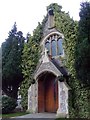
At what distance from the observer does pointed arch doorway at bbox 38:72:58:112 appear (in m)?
17.8

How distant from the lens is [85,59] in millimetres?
13180

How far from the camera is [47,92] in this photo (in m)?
18.3

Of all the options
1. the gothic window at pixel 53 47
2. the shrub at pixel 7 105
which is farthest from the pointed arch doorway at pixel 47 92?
the shrub at pixel 7 105

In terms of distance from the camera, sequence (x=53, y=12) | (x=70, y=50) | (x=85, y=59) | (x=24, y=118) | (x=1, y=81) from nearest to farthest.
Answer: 1. (x=85, y=59)
2. (x=24, y=118)
3. (x=70, y=50)
4. (x=53, y=12)
5. (x=1, y=81)

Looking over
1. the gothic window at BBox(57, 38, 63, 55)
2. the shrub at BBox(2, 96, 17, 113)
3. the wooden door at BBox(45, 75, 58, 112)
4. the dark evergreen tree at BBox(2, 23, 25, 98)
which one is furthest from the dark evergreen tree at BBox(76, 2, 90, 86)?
the dark evergreen tree at BBox(2, 23, 25, 98)

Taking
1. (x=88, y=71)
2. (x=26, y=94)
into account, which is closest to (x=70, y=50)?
(x=88, y=71)

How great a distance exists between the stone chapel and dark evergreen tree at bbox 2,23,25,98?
2.02 metres

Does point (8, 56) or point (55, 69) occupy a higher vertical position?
point (8, 56)

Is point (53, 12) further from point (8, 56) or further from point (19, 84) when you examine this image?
point (19, 84)

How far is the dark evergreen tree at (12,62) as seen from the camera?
63.5ft

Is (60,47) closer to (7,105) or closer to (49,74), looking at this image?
(49,74)

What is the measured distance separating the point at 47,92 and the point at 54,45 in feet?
11.1

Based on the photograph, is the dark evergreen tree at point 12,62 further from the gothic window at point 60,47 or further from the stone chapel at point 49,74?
the gothic window at point 60,47

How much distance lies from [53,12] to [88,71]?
6.63 m
